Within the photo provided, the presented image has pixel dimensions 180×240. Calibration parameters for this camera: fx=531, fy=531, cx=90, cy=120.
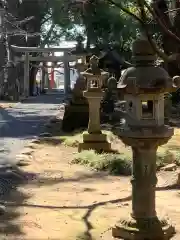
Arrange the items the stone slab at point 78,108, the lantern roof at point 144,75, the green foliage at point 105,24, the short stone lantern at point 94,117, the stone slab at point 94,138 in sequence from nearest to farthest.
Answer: the lantern roof at point 144,75
the short stone lantern at point 94,117
the stone slab at point 94,138
the stone slab at point 78,108
the green foliage at point 105,24

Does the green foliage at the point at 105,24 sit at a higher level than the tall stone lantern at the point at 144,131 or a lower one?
higher

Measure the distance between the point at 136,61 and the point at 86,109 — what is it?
8.83m

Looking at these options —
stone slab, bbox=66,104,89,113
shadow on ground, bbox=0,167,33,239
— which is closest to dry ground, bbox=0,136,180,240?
shadow on ground, bbox=0,167,33,239

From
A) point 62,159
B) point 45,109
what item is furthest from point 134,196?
point 45,109

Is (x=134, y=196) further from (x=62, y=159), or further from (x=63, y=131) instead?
(x=63, y=131)

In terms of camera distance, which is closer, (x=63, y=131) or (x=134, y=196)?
(x=134, y=196)

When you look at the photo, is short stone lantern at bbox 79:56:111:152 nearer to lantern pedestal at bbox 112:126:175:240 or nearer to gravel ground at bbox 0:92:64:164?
gravel ground at bbox 0:92:64:164

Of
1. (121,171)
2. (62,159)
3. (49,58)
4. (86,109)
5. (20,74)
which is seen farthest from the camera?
(20,74)

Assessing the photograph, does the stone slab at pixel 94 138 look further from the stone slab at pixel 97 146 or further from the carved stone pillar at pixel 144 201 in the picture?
the carved stone pillar at pixel 144 201

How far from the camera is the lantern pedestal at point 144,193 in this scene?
504 centimetres

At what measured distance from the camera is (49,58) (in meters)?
28.8

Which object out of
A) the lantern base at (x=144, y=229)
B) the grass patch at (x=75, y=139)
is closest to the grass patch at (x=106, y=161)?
the grass patch at (x=75, y=139)

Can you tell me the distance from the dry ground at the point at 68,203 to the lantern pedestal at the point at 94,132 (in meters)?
1.08

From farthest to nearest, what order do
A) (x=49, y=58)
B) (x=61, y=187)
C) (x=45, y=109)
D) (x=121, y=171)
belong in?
(x=49, y=58), (x=45, y=109), (x=121, y=171), (x=61, y=187)
